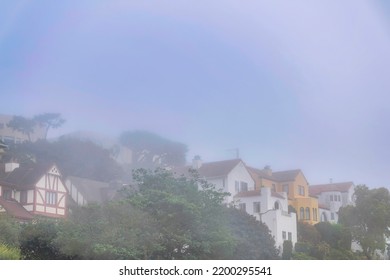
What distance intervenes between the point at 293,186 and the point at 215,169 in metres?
0.64

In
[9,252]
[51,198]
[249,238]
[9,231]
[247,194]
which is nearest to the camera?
[9,252]

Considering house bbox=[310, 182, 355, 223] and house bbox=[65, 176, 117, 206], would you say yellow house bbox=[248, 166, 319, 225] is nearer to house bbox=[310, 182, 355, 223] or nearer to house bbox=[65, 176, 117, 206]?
house bbox=[310, 182, 355, 223]

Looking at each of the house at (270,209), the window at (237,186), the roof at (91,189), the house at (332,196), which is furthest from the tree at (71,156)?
the house at (332,196)

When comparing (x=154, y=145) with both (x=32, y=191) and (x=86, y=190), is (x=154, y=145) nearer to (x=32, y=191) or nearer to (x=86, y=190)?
(x=86, y=190)

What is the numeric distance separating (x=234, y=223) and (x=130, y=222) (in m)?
0.83

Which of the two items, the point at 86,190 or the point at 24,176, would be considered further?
the point at 86,190

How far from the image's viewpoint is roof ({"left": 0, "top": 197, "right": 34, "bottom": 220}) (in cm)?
621

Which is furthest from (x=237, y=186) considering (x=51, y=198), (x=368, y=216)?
(x=51, y=198)

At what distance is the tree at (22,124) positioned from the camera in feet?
20.5

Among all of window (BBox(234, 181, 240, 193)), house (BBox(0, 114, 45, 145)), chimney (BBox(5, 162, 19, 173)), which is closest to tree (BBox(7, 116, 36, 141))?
house (BBox(0, 114, 45, 145))

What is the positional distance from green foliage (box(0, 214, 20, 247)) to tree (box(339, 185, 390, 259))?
2532 millimetres

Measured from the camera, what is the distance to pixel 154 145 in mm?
6371

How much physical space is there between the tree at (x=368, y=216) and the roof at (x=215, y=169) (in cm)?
95
